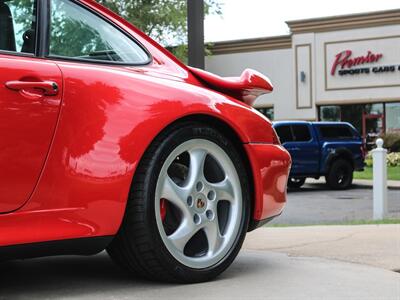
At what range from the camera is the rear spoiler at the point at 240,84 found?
3.43 metres

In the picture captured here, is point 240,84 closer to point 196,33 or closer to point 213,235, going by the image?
point 213,235

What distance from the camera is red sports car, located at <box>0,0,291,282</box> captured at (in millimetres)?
2586

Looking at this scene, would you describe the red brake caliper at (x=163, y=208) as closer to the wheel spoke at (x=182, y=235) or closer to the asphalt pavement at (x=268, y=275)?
the wheel spoke at (x=182, y=235)

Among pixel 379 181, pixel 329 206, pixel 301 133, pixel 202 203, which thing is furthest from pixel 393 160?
pixel 202 203

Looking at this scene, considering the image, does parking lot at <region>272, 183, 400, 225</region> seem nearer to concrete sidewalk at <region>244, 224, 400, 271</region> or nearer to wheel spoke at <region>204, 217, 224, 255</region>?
concrete sidewalk at <region>244, 224, 400, 271</region>

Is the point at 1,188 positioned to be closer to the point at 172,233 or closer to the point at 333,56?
the point at 172,233

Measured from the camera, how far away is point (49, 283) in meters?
3.08

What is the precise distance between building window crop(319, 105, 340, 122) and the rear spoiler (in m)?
26.1

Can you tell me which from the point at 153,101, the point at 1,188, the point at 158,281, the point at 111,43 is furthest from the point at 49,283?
the point at 111,43

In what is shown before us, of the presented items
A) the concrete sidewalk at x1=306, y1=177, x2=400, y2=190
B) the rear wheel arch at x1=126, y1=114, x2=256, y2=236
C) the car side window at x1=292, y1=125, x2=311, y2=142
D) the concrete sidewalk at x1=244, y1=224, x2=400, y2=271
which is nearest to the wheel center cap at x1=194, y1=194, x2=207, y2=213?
the rear wheel arch at x1=126, y1=114, x2=256, y2=236

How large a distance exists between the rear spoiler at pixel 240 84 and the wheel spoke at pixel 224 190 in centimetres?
56

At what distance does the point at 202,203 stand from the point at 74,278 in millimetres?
799

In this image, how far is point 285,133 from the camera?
51.7 ft

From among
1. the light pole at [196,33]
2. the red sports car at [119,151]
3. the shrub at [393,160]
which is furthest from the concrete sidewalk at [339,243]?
the shrub at [393,160]
